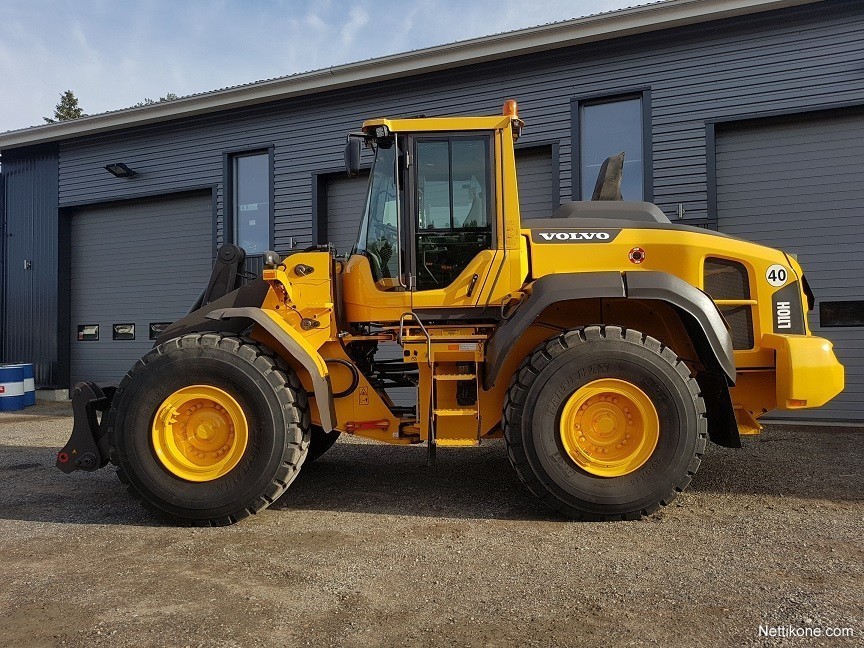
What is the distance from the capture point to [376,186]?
489 centimetres

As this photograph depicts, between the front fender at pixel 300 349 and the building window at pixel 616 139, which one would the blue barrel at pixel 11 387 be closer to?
the front fender at pixel 300 349

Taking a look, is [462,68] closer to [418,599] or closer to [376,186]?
[376,186]

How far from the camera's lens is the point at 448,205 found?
4582 millimetres

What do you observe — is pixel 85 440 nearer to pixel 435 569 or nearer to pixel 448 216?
pixel 435 569

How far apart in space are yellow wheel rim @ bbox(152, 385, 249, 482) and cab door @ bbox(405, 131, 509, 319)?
1563mm

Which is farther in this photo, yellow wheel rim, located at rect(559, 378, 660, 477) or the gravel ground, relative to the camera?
yellow wheel rim, located at rect(559, 378, 660, 477)

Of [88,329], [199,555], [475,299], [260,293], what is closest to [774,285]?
[475,299]

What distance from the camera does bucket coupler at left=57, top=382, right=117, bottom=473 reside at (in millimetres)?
4383

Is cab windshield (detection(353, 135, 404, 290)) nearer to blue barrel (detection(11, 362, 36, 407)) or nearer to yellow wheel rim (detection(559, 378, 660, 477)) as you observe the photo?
yellow wheel rim (detection(559, 378, 660, 477))

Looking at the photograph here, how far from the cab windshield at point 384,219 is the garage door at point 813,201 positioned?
6.08 meters

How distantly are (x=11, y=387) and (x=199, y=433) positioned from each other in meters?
9.65

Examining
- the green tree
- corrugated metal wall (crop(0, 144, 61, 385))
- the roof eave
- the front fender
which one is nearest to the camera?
the front fender

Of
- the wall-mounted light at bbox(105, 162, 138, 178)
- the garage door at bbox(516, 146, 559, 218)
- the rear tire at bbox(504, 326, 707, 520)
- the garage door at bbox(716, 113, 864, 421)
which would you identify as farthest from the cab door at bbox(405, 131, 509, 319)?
the wall-mounted light at bbox(105, 162, 138, 178)

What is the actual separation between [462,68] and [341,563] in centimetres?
872
